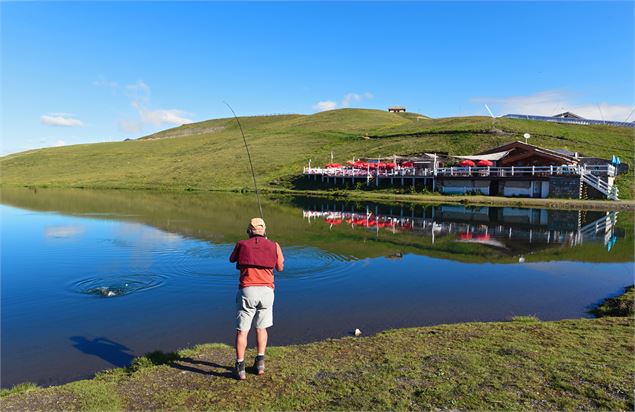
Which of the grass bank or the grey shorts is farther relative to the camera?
the grey shorts

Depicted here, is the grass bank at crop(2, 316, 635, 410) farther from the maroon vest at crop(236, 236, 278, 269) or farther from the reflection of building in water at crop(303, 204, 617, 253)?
the reflection of building in water at crop(303, 204, 617, 253)

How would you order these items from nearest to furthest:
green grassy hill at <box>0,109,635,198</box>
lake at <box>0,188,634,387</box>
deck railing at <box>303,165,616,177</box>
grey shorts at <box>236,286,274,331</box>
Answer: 1. grey shorts at <box>236,286,274,331</box>
2. lake at <box>0,188,634,387</box>
3. deck railing at <box>303,165,616,177</box>
4. green grassy hill at <box>0,109,635,198</box>

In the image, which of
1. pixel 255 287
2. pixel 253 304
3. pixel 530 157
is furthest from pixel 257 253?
pixel 530 157

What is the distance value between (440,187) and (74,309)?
5511cm

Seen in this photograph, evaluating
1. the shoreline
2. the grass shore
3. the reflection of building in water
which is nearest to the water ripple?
the grass shore

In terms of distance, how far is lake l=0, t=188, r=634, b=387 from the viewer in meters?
12.0

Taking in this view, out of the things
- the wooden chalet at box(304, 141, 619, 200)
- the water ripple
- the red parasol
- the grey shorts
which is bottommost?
the water ripple

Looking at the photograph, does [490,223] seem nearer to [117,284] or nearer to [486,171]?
[486,171]

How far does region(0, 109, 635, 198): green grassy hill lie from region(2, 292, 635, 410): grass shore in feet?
180

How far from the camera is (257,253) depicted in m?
8.40

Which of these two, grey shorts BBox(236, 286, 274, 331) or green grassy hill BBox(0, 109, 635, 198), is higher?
green grassy hill BBox(0, 109, 635, 198)

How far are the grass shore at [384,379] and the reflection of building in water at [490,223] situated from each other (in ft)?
56.9

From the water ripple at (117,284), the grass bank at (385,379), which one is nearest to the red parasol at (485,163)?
the water ripple at (117,284)

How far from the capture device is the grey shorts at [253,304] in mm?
8375
